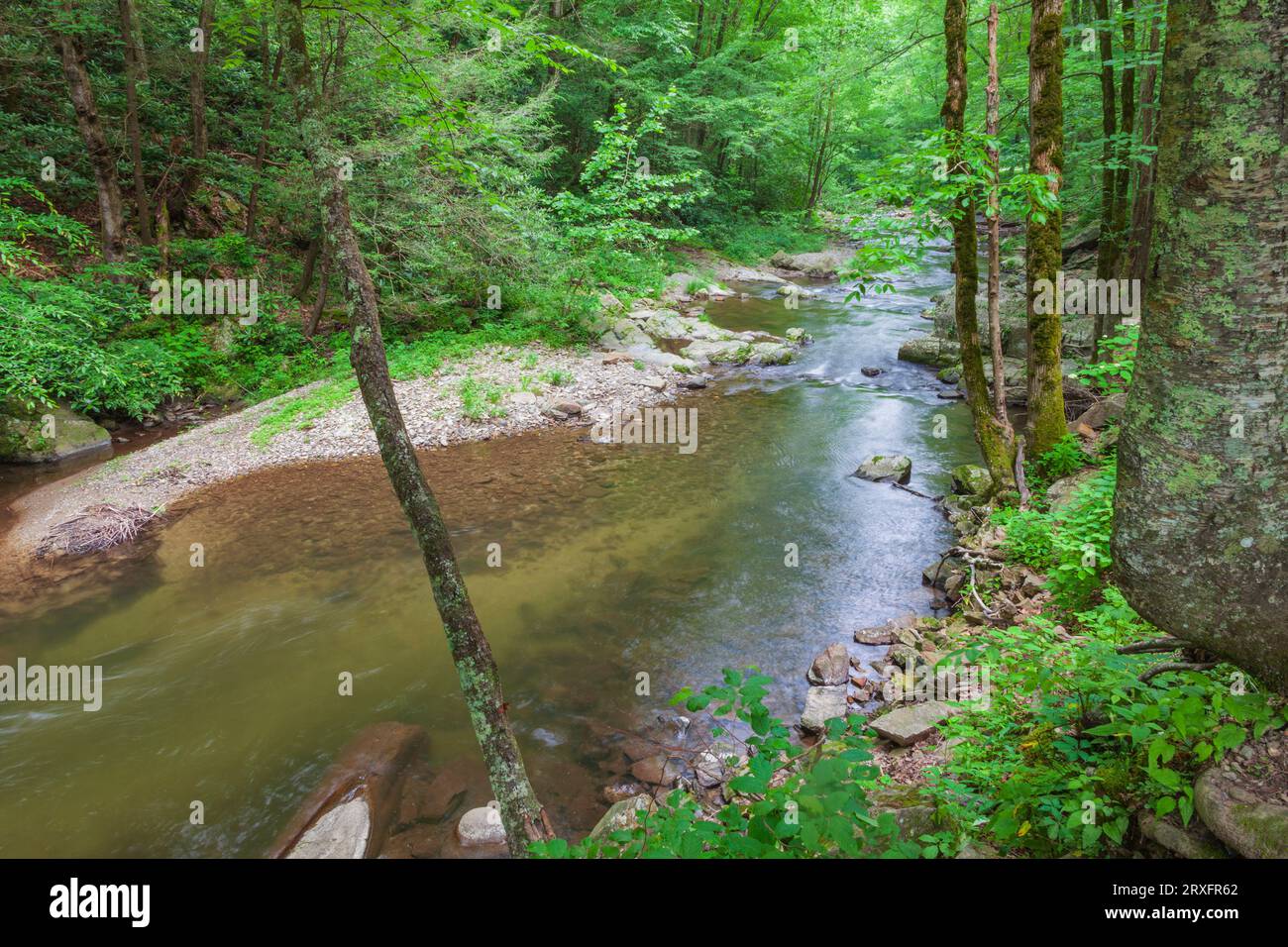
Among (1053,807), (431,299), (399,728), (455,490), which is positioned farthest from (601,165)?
(1053,807)

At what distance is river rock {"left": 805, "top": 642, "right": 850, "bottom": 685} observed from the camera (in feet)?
20.3

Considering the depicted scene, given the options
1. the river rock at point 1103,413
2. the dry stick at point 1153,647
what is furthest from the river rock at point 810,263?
the dry stick at point 1153,647

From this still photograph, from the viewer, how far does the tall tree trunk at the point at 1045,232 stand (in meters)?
6.41

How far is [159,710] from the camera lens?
612 cm

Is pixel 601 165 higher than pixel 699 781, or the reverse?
pixel 601 165

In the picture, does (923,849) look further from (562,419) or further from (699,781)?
(562,419)

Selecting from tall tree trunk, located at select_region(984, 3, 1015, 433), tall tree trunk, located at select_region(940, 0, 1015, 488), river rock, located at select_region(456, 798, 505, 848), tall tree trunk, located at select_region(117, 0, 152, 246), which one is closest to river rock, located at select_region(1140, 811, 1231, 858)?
river rock, located at select_region(456, 798, 505, 848)

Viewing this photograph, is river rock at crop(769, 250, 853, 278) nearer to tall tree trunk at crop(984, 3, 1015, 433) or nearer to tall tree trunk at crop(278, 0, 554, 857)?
tall tree trunk at crop(984, 3, 1015, 433)

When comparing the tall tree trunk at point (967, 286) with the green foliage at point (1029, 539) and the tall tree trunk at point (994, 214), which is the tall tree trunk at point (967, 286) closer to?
the tall tree trunk at point (994, 214)

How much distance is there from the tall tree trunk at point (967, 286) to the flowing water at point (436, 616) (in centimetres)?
145

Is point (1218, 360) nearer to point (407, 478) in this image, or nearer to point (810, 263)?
point (407, 478)

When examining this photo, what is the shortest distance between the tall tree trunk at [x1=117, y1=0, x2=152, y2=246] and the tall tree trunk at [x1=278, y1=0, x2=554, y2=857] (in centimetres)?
1240

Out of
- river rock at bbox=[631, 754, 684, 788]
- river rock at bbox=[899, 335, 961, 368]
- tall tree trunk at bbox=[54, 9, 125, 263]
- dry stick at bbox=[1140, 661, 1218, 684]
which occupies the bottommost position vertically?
river rock at bbox=[631, 754, 684, 788]
